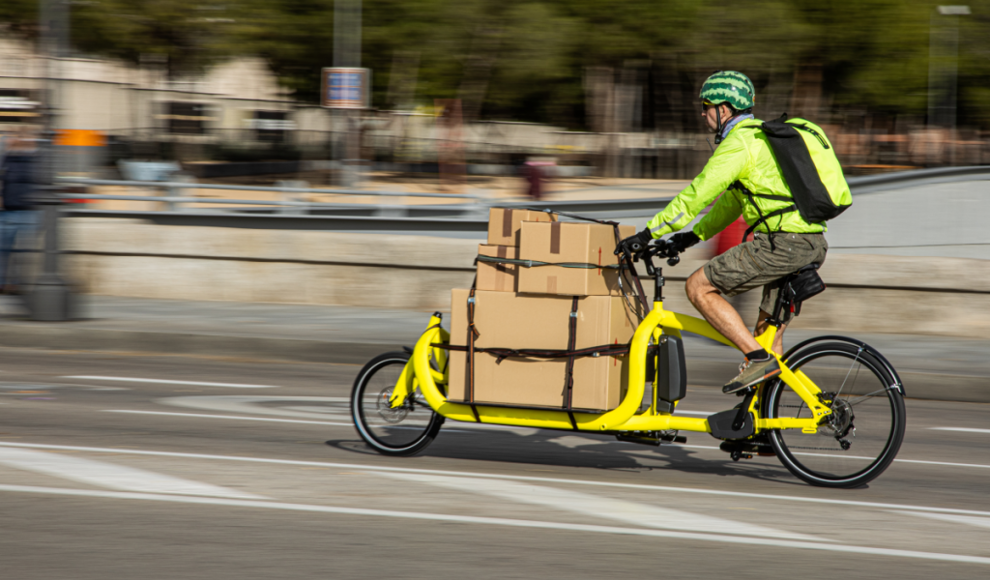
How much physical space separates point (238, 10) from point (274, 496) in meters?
32.8

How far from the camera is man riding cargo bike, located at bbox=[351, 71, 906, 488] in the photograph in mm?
5418

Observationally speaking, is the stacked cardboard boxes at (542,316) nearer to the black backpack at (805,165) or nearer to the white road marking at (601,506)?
the white road marking at (601,506)

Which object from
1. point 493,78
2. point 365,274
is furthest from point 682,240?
point 493,78

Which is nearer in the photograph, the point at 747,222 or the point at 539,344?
A: the point at 747,222

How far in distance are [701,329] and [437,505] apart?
162cm

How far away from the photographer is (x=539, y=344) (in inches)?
223

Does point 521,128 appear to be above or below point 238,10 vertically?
below

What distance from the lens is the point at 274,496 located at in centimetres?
519

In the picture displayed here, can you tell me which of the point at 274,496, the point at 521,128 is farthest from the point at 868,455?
the point at 521,128

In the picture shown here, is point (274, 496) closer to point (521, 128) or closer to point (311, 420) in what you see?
point (311, 420)

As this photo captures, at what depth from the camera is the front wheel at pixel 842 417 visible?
5.45 metres

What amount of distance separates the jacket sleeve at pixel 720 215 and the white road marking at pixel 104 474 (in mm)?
2622

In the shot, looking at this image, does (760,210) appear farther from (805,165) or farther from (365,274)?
(365,274)

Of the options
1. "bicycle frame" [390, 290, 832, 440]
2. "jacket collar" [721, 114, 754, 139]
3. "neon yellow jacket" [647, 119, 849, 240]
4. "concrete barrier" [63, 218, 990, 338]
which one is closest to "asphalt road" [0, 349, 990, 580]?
"bicycle frame" [390, 290, 832, 440]
